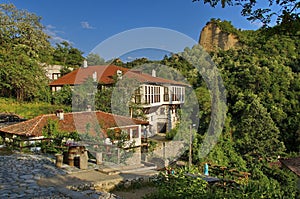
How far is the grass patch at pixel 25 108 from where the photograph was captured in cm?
1981

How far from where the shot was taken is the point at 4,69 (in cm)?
1997

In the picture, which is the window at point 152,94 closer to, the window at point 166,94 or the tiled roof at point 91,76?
the window at point 166,94

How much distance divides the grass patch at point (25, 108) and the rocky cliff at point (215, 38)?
31.5 meters

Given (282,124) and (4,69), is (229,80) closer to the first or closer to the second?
(282,124)

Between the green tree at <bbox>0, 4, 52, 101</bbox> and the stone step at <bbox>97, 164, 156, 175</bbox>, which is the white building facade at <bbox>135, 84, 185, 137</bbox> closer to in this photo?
the green tree at <bbox>0, 4, 52, 101</bbox>

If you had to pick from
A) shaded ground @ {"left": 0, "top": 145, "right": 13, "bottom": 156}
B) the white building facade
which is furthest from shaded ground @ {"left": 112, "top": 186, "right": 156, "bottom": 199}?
the white building facade

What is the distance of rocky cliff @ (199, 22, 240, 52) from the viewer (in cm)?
4825

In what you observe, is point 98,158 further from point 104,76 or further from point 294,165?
point 104,76

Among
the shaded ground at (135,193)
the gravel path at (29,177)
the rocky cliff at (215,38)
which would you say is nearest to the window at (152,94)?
the gravel path at (29,177)

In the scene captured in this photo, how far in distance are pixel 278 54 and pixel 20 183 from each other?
32925mm

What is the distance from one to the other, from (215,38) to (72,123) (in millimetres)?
40191

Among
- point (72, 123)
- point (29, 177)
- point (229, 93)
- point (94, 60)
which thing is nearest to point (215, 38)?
point (229, 93)

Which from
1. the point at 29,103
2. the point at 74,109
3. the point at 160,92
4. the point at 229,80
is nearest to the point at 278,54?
the point at 229,80

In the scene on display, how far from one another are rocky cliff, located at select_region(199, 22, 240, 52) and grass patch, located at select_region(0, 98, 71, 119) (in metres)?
31.5
